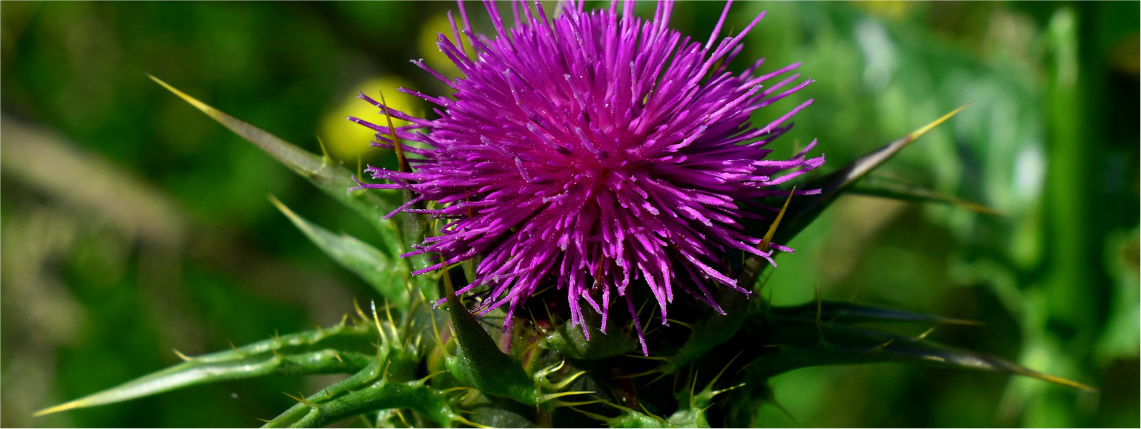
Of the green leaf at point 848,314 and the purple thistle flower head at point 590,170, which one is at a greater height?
the purple thistle flower head at point 590,170

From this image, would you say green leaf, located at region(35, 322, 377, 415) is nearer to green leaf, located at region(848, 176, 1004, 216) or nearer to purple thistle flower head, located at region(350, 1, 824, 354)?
purple thistle flower head, located at region(350, 1, 824, 354)

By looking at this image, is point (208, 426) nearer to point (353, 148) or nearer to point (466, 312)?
point (353, 148)

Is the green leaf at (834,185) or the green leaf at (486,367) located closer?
the green leaf at (486,367)

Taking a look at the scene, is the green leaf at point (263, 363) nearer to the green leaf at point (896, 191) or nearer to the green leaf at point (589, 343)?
the green leaf at point (589, 343)

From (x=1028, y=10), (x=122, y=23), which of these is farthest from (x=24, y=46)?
(x=1028, y=10)

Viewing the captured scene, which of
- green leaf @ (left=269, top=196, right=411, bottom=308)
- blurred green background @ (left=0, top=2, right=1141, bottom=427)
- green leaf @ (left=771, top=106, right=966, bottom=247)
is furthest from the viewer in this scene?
blurred green background @ (left=0, top=2, right=1141, bottom=427)

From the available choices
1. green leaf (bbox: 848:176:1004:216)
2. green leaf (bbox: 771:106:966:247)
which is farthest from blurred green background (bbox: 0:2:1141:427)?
green leaf (bbox: 771:106:966:247)

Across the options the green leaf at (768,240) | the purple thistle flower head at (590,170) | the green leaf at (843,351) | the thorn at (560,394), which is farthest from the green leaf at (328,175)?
the green leaf at (843,351)
